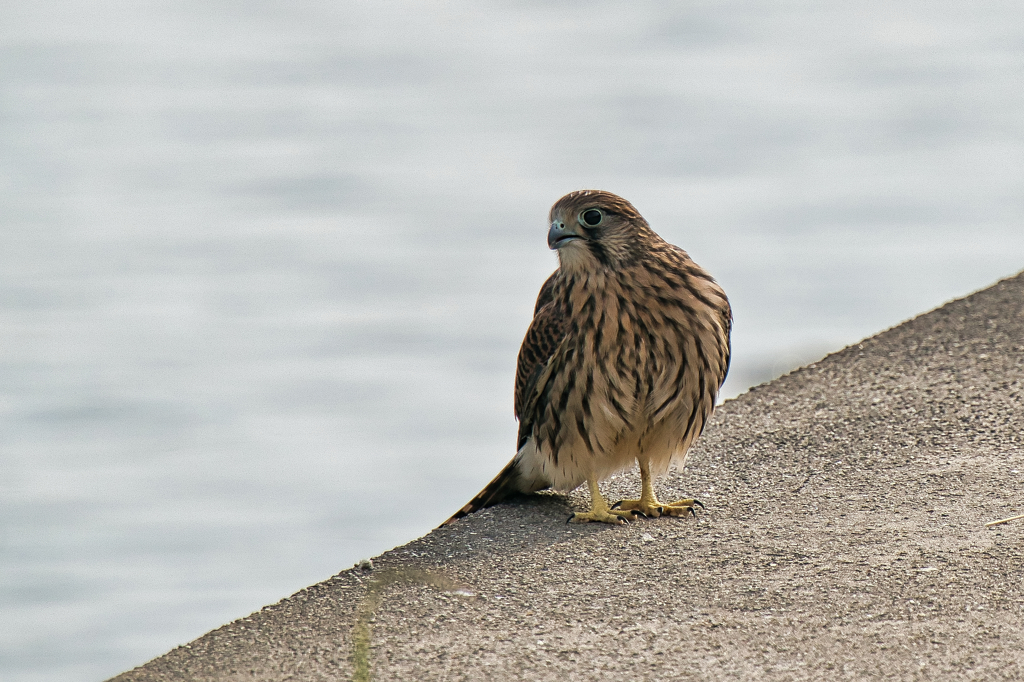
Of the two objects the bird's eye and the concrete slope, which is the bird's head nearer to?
the bird's eye

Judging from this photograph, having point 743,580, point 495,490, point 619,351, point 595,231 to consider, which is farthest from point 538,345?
point 743,580

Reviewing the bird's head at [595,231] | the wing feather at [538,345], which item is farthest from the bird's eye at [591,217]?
the wing feather at [538,345]

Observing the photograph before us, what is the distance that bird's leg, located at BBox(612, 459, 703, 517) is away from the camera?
391 centimetres

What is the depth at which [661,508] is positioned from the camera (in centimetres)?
393

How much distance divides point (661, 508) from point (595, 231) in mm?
820

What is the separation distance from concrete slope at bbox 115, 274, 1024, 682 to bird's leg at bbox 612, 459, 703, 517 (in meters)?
0.05

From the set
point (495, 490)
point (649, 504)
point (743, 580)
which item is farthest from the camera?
point (495, 490)

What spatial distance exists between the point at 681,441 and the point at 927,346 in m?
1.57

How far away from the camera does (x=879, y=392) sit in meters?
4.75

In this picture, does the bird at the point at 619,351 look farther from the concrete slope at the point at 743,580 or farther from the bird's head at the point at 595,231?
the concrete slope at the point at 743,580

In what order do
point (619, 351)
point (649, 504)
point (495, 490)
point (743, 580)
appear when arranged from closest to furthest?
1. point (743, 580)
2. point (619, 351)
3. point (649, 504)
4. point (495, 490)

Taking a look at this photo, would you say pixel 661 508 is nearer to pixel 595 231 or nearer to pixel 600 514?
pixel 600 514

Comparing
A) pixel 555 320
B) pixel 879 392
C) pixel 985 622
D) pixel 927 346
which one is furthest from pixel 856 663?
pixel 927 346

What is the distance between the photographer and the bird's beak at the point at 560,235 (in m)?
3.87
